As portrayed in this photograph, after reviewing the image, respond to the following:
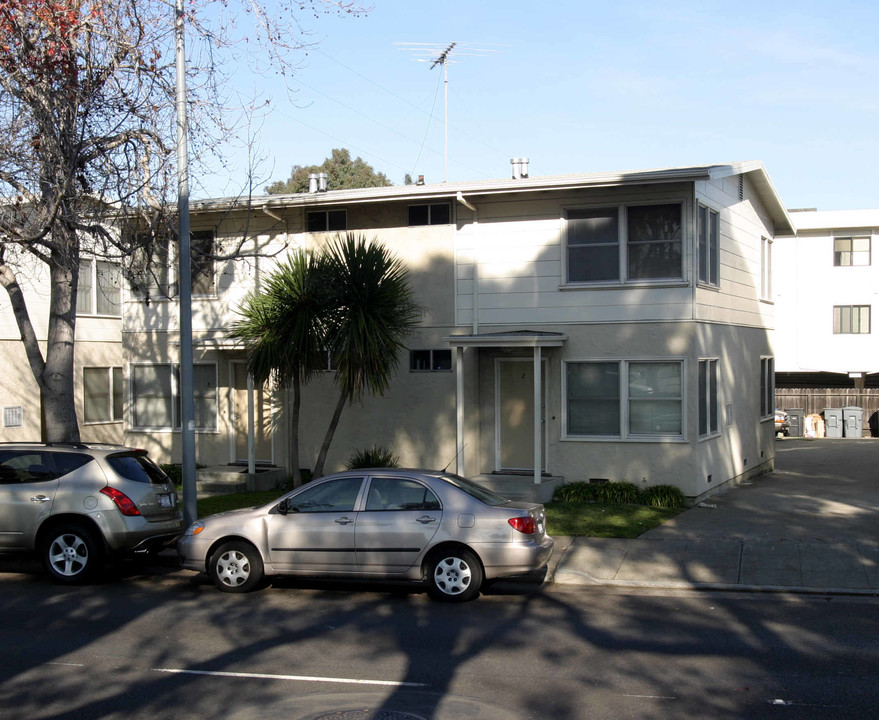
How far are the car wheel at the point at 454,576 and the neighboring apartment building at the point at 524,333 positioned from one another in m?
6.15

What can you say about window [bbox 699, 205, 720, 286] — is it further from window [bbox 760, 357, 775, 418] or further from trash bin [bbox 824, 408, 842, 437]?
trash bin [bbox 824, 408, 842, 437]

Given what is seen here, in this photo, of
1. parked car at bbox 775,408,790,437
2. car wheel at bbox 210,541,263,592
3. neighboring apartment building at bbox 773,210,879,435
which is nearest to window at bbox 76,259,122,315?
car wheel at bbox 210,541,263,592

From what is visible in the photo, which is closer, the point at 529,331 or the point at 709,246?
the point at 529,331

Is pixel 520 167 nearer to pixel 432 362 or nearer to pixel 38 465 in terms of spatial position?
pixel 432 362

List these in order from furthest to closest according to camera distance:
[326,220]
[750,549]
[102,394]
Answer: [102,394] → [326,220] → [750,549]

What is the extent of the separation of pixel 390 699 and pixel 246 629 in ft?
8.89

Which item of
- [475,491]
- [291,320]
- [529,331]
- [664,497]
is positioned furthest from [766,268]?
[475,491]

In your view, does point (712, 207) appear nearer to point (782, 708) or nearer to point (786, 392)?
point (782, 708)

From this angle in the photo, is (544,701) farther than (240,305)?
No

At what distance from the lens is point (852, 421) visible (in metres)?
34.9

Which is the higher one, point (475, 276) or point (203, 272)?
point (203, 272)

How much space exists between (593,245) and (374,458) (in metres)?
5.67

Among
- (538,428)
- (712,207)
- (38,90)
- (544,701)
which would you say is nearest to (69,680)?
(544,701)

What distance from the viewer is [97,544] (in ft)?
36.8
